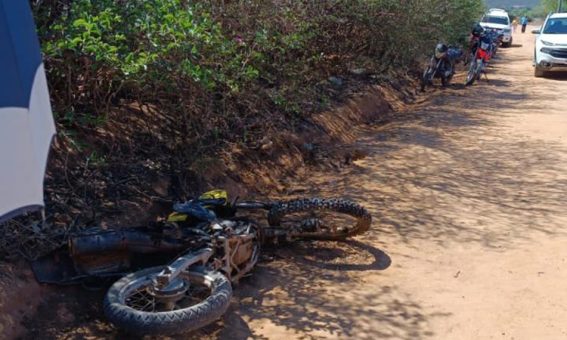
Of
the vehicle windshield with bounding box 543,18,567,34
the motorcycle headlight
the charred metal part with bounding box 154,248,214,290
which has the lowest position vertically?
the charred metal part with bounding box 154,248,214,290

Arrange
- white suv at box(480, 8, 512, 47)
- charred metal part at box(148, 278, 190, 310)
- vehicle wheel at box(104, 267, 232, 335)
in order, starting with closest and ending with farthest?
vehicle wheel at box(104, 267, 232, 335), charred metal part at box(148, 278, 190, 310), white suv at box(480, 8, 512, 47)

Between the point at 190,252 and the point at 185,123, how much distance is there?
215 centimetres

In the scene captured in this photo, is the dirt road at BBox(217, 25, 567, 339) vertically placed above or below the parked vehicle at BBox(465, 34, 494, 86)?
below

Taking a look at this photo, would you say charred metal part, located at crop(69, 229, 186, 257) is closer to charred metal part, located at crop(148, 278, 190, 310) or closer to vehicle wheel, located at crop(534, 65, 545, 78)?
charred metal part, located at crop(148, 278, 190, 310)

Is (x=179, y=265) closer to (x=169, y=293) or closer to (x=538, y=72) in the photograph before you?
(x=169, y=293)

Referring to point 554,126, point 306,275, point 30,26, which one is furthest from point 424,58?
point 30,26

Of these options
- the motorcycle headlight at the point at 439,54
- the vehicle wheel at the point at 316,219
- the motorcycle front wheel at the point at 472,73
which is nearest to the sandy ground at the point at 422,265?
the vehicle wheel at the point at 316,219

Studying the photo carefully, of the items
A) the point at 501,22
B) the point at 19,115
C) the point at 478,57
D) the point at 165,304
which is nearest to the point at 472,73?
the point at 478,57

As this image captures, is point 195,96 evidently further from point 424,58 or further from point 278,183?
point 424,58

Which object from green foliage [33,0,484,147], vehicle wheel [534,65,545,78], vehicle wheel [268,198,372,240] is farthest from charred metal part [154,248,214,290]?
vehicle wheel [534,65,545,78]

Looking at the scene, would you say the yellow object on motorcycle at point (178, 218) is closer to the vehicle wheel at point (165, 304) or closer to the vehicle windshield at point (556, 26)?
the vehicle wheel at point (165, 304)

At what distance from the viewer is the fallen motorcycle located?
313cm

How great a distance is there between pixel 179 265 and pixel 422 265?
1.95m

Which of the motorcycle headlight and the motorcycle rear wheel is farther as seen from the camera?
the motorcycle rear wheel
